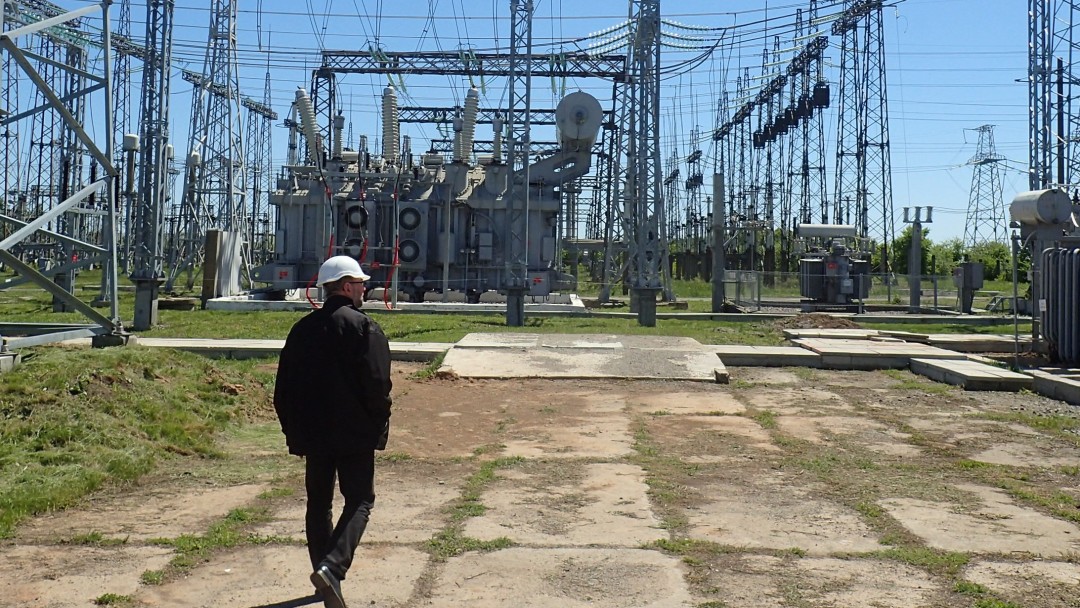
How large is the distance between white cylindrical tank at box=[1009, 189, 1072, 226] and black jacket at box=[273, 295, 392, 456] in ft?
48.0

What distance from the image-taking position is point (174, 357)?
10984mm

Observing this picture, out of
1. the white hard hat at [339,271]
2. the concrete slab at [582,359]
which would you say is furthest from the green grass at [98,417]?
the concrete slab at [582,359]

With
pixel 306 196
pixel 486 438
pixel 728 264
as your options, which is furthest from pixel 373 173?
pixel 728 264

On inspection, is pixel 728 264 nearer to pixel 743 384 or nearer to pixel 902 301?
pixel 902 301

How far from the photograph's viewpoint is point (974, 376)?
13.4 meters

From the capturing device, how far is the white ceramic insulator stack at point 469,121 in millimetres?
31750

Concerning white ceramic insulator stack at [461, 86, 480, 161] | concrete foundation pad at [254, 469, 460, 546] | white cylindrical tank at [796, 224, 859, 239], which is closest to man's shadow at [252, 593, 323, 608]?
concrete foundation pad at [254, 469, 460, 546]

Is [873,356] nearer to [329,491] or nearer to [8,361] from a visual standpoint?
[8,361]

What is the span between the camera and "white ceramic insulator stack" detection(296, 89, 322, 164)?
3178 centimetres

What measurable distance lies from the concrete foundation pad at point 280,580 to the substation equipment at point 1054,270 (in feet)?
40.2

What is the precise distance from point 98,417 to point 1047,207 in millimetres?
14519

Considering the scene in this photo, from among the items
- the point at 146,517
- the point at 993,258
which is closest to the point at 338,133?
the point at 146,517

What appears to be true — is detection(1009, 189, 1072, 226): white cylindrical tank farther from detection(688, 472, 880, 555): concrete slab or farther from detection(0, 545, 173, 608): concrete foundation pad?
detection(0, 545, 173, 608): concrete foundation pad

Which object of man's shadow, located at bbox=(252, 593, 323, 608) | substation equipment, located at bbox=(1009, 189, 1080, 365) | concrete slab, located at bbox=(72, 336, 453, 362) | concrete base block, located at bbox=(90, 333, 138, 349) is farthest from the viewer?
concrete slab, located at bbox=(72, 336, 453, 362)
